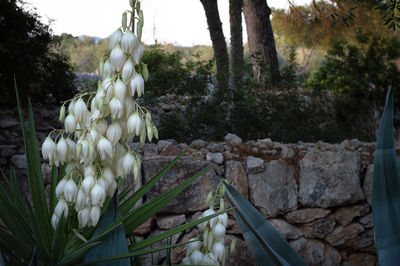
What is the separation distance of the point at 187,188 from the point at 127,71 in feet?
6.59

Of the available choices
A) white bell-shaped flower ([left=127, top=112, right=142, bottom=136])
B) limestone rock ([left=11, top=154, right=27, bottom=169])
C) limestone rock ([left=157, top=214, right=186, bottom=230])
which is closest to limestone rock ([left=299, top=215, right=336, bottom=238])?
limestone rock ([left=157, top=214, right=186, bottom=230])

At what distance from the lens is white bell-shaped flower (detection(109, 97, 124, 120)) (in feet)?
3.10

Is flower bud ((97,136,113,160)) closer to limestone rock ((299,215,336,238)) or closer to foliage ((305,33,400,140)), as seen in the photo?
limestone rock ((299,215,336,238))

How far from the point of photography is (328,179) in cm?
315

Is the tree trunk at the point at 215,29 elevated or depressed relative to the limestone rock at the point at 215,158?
elevated

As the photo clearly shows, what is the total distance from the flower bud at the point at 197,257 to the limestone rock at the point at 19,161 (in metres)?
2.13

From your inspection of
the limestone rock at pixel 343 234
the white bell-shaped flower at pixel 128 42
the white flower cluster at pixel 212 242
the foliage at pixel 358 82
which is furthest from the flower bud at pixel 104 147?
the foliage at pixel 358 82

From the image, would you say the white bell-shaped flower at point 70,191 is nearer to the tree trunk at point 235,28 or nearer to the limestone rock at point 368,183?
the limestone rock at point 368,183

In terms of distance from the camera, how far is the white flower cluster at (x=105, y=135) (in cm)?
95

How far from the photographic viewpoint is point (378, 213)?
135cm

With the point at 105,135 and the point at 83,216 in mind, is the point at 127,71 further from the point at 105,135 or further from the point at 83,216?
the point at 83,216

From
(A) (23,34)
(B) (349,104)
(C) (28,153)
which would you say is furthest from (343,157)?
(A) (23,34)

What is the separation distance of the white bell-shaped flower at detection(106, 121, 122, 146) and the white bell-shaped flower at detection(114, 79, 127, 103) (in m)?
0.07

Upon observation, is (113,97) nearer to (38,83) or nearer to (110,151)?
(110,151)
